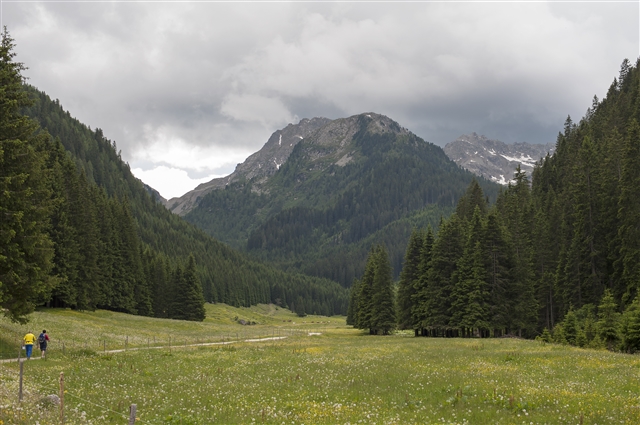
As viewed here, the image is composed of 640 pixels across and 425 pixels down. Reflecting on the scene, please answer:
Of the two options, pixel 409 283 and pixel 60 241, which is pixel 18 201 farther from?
pixel 409 283

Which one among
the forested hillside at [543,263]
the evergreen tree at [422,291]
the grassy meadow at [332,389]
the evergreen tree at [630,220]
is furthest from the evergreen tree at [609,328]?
the evergreen tree at [422,291]

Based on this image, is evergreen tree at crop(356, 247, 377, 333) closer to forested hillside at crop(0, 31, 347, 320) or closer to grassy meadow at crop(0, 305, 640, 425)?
forested hillside at crop(0, 31, 347, 320)

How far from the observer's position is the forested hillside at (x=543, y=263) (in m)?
49.7

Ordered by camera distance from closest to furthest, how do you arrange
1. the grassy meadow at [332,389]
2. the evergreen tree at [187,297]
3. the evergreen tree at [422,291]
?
the grassy meadow at [332,389]
the evergreen tree at [422,291]
the evergreen tree at [187,297]

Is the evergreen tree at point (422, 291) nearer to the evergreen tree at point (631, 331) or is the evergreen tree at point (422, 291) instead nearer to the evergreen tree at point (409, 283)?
the evergreen tree at point (409, 283)

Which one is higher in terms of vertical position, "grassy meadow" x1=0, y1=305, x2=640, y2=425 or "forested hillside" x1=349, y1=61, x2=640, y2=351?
"forested hillside" x1=349, y1=61, x2=640, y2=351

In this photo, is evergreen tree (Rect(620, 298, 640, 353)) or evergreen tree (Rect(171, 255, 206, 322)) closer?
evergreen tree (Rect(620, 298, 640, 353))

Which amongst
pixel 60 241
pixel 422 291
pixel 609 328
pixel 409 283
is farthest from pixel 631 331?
pixel 60 241

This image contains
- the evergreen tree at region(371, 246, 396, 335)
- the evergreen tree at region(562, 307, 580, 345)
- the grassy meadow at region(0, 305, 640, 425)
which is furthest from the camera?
the evergreen tree at region(371, 246, 396, 335)

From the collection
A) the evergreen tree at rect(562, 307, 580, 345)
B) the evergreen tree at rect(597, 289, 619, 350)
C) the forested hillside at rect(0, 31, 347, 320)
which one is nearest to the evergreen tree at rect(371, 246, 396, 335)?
the evergreen tree at rect(562, 307, 580, 345)

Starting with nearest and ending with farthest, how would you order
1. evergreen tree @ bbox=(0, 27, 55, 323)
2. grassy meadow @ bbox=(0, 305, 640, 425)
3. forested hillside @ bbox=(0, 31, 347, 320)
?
grassy meadow @ bbox=(0, 305, 640, 425) → evergreen tree @ bbox=(0, 27, 55, 323) → forested hillside @ bbox=(0, 31, 347, 320)

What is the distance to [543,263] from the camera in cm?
6888

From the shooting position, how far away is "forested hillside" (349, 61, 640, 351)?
49688 millimetres

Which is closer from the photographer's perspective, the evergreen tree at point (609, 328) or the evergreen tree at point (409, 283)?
the evergreen tree at point (609, 328)
